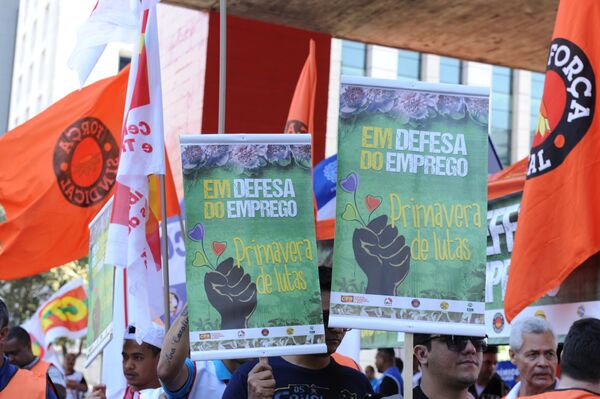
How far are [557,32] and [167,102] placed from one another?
7.72 m

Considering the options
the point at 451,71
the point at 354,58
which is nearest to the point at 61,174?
the point at 354,58

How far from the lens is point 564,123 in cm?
624

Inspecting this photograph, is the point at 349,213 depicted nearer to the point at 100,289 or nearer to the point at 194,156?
the point at 194,156

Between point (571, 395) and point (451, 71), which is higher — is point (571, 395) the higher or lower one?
the lower one

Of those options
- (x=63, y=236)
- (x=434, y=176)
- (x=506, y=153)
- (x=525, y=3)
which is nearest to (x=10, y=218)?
(x=63, y=236)

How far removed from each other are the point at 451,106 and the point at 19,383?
8.17ft

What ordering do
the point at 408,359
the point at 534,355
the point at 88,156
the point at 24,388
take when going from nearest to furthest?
1. the point at 408,359
2. the point at 24,388
3. the point at 534,355
4. the point at 88,156

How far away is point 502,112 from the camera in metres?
51.9

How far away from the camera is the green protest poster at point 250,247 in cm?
459

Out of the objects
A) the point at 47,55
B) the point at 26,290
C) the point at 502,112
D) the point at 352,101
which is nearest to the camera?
the point at 352,101

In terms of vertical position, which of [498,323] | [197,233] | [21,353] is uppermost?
[197,233]

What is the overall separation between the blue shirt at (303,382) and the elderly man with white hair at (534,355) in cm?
142

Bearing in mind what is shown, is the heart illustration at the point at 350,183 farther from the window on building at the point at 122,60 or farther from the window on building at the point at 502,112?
the window on building at the point at 502,112

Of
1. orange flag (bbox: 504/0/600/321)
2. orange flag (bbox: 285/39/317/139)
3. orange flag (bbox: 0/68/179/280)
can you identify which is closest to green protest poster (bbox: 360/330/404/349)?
orange flag (bbox: 285/39/317/139)
